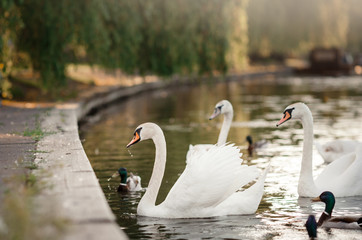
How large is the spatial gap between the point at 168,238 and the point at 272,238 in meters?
1.15

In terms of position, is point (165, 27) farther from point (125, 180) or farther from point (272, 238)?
point (272, 238)

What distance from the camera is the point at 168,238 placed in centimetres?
891

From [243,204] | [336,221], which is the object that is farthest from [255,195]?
[336,221]

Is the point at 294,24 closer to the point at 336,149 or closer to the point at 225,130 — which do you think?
the point at 336,149

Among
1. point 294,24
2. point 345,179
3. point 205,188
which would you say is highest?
point 294,24

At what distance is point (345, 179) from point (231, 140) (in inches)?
310

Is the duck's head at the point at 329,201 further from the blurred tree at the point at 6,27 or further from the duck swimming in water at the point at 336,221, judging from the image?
the blurred tree at the point at 6,27

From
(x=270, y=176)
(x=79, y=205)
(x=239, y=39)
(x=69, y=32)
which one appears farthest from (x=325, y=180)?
(x=239, y=39)

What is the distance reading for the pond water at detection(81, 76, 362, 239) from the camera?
9453 millimetres

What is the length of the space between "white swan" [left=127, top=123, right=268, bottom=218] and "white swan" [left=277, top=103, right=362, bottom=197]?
1246 mm

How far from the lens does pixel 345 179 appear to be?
453 inches

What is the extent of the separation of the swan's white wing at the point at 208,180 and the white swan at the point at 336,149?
506cm

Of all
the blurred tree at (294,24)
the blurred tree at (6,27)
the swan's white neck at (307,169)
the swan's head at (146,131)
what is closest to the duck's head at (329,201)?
the swan's white neck at (307,169)

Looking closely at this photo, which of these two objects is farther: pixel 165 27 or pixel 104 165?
pixel 165 27
